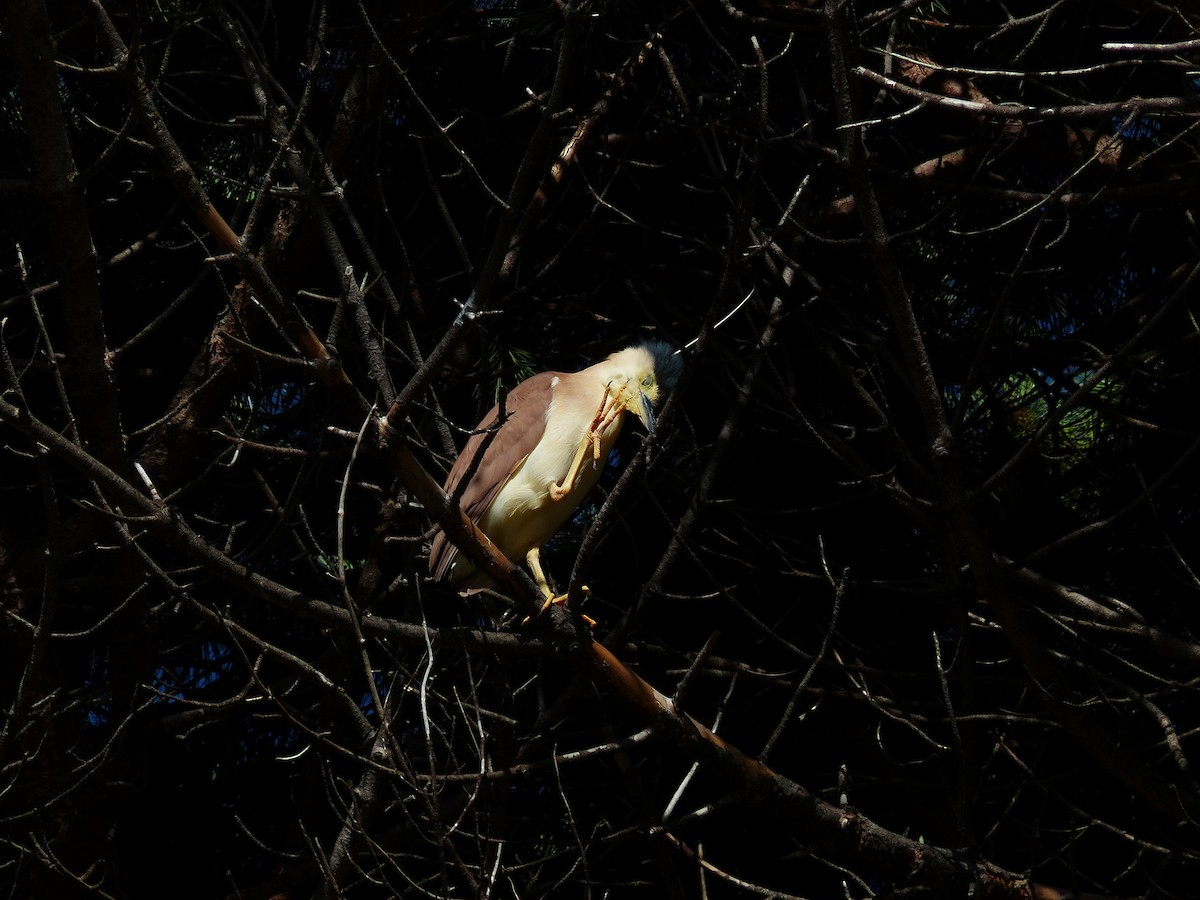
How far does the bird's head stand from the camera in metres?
3.69

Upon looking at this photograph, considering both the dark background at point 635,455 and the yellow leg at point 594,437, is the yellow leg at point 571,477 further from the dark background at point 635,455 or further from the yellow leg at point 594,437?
the dark background at point 635,455

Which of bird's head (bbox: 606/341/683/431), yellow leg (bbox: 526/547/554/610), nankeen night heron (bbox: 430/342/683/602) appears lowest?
yellow leg (bbox: 526/547/554/610)

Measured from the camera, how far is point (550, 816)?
4113 millimetres

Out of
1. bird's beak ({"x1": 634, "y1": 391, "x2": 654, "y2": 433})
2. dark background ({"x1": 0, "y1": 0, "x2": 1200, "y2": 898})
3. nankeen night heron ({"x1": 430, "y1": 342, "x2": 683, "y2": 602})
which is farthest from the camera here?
bird's beak ({"x1": 634, "y1": 391, "x2": 654, "y2": 433})

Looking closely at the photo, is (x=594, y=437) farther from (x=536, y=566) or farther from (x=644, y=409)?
(x=536, y=566)

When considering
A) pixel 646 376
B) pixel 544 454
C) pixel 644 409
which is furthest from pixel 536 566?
pixel 646 376

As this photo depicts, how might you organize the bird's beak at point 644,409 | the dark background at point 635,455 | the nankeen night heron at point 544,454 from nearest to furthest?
the dark background at point 635,455
the nankeen night heron at point 544,454
the bird's beak at point 644,409

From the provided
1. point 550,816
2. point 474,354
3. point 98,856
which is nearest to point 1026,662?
point 550,816

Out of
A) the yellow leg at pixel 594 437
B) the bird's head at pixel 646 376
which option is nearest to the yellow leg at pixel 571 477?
the yellow leg at pixel 594 437

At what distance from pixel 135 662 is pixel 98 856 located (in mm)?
665

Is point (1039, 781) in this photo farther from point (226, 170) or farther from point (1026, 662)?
point (226, 170)

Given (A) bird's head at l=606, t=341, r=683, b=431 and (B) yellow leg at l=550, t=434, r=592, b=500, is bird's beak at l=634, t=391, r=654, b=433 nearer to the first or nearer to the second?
(A) bird's head at l=606, t=341, r=683, b=431

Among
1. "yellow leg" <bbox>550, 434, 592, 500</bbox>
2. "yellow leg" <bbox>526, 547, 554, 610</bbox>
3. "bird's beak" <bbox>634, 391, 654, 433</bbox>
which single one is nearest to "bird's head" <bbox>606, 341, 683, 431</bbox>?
"bird's beak" <bbox>634, 391, 654, 433</bbox>

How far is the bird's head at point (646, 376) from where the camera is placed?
3.69 metres
